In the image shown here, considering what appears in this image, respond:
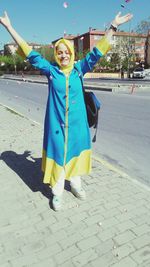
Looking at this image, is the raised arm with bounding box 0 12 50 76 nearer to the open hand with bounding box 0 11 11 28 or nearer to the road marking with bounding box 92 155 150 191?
the open hand with bounding box 0 11 11 28

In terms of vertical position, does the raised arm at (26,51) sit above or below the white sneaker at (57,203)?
above

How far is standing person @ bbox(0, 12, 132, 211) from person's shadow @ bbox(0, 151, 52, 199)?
0.65 m

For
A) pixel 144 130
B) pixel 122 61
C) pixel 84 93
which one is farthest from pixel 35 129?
pixel 122 61

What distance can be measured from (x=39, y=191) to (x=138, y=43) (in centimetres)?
5419

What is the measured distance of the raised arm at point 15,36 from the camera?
3715mm

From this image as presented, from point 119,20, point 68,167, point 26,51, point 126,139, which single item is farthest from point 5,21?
point 126,139

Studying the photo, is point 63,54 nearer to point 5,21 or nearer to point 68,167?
point 5,21

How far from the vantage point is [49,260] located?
2967mm

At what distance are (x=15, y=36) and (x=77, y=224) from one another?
229 cm

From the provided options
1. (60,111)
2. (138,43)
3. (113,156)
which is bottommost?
(113,156)

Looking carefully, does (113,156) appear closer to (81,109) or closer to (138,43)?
(81,109)

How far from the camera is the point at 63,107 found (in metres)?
3.71

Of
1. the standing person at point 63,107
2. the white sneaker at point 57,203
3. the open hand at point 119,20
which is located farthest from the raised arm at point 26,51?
the white sneaker at point 57,203

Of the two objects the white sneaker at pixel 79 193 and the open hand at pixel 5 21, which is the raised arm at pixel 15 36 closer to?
the open hand at pixel 5 21
